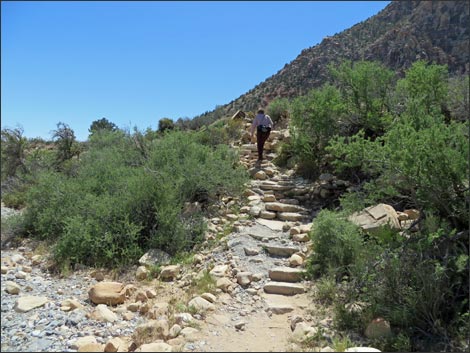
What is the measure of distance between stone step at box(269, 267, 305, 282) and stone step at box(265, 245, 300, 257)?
0.67 m

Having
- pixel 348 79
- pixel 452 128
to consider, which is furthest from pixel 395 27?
pixel 452 128

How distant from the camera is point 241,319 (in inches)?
170

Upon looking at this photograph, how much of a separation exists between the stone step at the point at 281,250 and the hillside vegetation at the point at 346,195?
0.64 meters

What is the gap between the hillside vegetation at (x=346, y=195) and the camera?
4.05m

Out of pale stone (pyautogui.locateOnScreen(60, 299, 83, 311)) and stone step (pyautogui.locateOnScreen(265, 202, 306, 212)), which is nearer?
pale stone (pyautogui.locateOnScreen(60, 299, 83, 311))

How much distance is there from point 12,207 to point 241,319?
7641 mm

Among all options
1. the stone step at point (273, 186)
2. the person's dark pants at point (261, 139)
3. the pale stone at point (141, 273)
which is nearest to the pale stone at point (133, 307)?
the pale stone at point (141, 273)

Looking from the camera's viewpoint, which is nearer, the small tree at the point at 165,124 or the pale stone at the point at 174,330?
the pale stone at the point at 174,330

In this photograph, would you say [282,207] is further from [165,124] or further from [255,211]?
[165,124]

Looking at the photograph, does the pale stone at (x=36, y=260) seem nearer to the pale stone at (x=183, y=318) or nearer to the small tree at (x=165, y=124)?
the pale stone at (x=183, y=318)

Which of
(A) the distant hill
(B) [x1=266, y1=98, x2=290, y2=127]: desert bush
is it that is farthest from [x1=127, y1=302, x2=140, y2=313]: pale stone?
(A) the distant hill

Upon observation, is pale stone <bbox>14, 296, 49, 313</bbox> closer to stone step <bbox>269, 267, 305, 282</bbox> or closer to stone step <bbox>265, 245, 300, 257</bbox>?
stone step <bbox>269, 267, 305, 282</bbox>

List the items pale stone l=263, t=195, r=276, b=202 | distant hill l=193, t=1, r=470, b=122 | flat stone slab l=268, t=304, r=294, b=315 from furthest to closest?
distant hill l=193, t=1, r=470, b=122 < pale stone l=263, t=195, r=276, b=202 < flat stone slab l=268, t=304, r=294, b=315

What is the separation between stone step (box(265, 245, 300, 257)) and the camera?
6.10m
